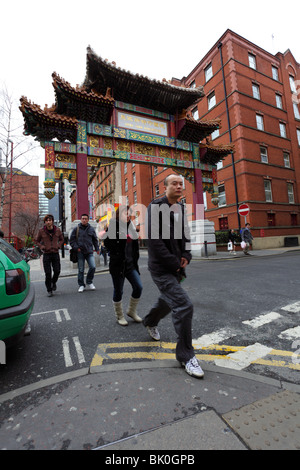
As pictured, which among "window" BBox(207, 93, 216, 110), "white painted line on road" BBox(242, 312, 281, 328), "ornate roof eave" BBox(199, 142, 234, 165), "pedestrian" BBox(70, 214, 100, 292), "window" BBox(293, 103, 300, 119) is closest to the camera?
"white painted line on road" BBox(242, 312, 281, 328)

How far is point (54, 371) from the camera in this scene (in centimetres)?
210

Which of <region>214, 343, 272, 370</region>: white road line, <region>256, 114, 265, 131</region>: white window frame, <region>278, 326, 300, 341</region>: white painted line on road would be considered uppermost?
<region>256, 114, 265, 131</region>: white window frame

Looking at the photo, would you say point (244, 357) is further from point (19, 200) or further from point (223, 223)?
point (223, 223)

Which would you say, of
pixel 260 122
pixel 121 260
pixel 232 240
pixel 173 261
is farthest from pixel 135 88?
pixel 260 122

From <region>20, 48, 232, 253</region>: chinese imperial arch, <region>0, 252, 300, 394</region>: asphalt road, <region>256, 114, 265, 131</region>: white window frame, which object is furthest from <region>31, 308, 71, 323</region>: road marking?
<region>256, 114, 265, 131</region>: white window frame

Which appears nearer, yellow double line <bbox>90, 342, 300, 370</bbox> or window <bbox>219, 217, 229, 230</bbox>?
yellow double line <bbox>90, 342, 300, 370</bbox>

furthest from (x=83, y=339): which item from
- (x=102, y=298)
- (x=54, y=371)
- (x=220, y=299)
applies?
(x=220, y=299)

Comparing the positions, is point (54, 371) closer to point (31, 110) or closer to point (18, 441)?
point (18, 441)

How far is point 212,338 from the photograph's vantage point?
8.82 feet

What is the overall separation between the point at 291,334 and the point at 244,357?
970mm

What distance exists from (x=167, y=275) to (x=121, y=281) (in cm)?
121

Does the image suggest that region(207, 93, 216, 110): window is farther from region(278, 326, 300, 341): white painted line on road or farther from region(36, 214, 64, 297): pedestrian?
region(278, 326, 300, 341): white painted line on road

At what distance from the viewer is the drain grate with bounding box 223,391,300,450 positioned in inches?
48.8

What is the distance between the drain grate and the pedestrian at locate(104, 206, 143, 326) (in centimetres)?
201
